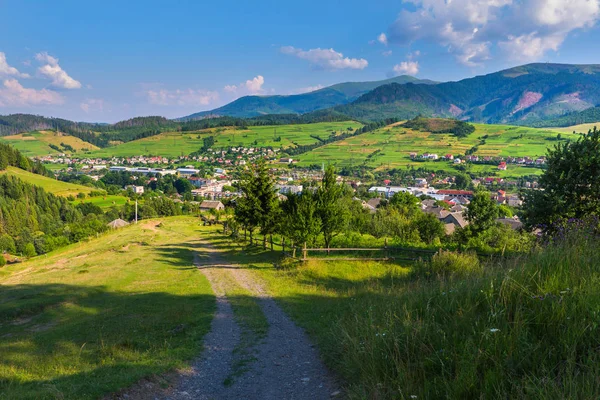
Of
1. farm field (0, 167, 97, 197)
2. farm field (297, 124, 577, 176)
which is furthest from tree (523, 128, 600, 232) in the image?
farm field (0, 167, 97, 197)

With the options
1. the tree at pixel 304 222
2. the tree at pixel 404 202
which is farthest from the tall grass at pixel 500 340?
the tree at pixel 404 202

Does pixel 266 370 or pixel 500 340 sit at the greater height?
pixel 500 340

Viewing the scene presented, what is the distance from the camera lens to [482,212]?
26781mm

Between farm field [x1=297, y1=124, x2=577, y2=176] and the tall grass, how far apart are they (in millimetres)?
136057

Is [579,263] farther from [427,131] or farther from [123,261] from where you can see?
[427,131]

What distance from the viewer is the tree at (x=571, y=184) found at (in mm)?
15422

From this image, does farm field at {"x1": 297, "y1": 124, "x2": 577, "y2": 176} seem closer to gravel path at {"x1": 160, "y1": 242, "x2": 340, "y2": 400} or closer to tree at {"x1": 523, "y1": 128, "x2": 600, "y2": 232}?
tree at {"x1": 523, "y1": 128, "x2": 600, "y2": 232}

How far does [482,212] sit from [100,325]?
26398 millimetres

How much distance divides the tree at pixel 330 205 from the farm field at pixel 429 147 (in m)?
120

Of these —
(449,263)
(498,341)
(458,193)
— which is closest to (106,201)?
(458,193)

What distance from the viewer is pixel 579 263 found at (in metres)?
4.80

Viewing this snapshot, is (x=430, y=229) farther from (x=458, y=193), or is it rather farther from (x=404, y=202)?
(x=458, y=193)

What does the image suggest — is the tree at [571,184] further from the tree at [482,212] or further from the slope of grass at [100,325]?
the slope of grass at [100,325]

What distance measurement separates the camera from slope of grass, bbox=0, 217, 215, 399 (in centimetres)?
704
